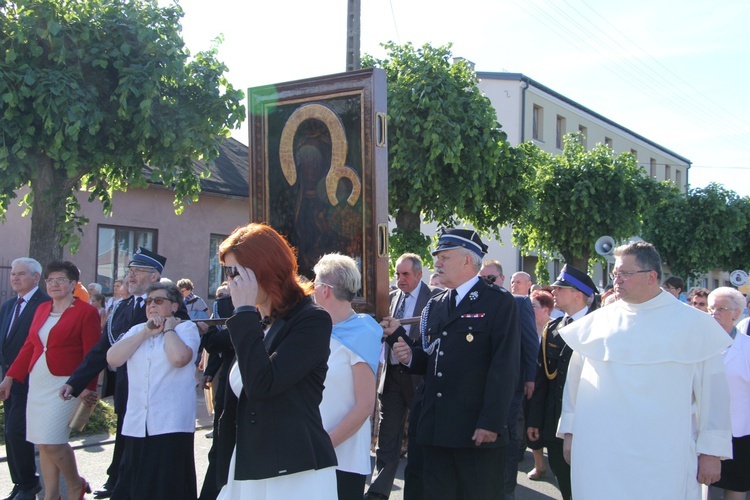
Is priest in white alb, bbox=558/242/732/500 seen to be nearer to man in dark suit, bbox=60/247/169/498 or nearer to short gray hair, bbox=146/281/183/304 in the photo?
short gray hair, bbox=146/281/183/304

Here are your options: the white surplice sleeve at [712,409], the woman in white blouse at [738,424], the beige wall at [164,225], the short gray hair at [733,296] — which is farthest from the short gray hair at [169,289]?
the beige wall at [164,225]

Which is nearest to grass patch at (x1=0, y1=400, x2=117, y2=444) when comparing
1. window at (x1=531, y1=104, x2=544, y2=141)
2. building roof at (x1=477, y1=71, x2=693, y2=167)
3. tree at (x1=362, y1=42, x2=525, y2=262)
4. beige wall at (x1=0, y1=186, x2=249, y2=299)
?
tree at (x1=362, y1=42, x2=525, y2=262)

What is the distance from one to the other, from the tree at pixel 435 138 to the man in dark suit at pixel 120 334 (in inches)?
247

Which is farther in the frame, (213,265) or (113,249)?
(213,265)

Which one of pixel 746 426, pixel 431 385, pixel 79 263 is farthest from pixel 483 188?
pixel 79 263

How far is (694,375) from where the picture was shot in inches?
163

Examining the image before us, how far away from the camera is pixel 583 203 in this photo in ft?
65.3

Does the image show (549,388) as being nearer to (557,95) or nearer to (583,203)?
(583,203)

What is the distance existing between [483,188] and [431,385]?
818cm

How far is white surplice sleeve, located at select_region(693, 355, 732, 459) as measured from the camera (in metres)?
4.06

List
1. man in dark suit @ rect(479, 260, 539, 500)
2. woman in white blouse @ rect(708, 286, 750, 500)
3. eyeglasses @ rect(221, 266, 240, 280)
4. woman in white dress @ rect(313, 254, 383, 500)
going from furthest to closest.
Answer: man in dark suit @ rect(479, 260, 539, 500), woman in white blouse @ rect(708, 286, 750, 500), woman in white dress @ rect(313, 254, 383, 500), eyeglasses @ rect(221, 266, 240, 280)

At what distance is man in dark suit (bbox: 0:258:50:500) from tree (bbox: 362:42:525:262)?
6.47 m

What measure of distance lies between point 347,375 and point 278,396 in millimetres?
1143

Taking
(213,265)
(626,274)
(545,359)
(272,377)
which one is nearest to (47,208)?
(545,359)
